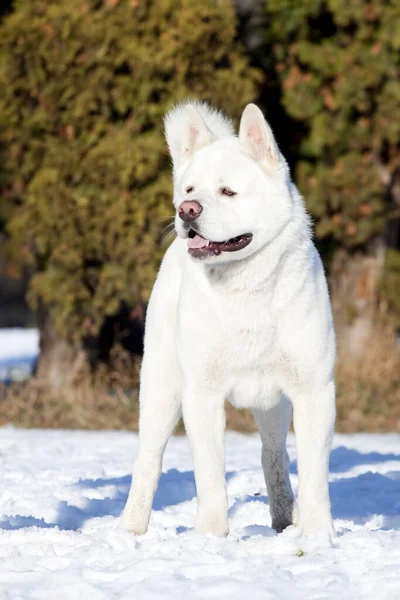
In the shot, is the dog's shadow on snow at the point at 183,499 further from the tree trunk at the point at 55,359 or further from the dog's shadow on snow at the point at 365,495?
the tree trunk at the point at 55,359

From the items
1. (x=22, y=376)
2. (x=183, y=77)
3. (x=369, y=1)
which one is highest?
(x=369, y=1)

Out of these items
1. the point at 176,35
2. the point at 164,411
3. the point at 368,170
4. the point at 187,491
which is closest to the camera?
the point at 164,411

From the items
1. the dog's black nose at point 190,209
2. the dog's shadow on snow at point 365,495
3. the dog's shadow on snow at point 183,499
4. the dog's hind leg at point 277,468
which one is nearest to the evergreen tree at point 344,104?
the dog's shadow on snow at point 365,495

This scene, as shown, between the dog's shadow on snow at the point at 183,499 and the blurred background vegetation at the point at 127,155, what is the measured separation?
3031 millimetres

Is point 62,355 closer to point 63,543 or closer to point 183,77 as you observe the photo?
point 183,77

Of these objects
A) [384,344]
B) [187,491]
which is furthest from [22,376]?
[187,491]

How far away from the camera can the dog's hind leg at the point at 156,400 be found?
4.39 m

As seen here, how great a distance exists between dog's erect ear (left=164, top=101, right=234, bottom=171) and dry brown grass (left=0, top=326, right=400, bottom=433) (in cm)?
450

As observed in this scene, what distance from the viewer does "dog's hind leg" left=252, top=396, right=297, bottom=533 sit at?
4.49 m

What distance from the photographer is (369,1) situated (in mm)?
10039

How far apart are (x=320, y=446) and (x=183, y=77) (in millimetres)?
5829

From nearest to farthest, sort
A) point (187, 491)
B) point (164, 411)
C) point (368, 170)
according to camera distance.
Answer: point (164, 411) → point (187, 491) → point (368, 170)

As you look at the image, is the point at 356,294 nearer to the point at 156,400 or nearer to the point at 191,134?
the point at 156,400

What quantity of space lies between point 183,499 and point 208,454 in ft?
4.91
